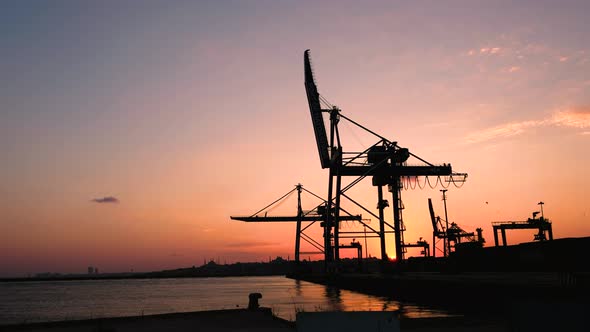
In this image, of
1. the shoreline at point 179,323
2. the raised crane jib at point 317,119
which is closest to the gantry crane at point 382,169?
the raised crane jib at point 317,119

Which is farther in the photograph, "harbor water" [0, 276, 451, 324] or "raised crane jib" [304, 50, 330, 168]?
"raised crane jib" [304, 50, 330, 168]

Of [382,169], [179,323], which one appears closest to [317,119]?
[382,169]

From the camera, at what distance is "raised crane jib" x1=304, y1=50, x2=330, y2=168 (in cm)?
6462

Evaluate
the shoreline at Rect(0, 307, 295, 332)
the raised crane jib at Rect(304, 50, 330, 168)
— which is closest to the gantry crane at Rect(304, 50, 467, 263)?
the raised crane jib at Rect(304, 50, 330, 168)

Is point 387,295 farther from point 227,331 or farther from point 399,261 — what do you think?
point 227,331

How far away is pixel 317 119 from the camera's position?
65.9 meters

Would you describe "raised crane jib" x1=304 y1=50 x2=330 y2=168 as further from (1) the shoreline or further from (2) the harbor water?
(1) the shoreline

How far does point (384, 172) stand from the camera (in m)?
57.2

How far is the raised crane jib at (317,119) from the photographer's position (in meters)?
64.6

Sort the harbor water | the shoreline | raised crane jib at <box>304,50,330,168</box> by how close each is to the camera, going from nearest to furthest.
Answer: the shoreline → the harbor water → raised crane jib at <box>304,50,330,168</box>

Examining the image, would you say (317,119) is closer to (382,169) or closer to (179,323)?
(382,169)

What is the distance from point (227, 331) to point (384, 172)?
43650 millimetres

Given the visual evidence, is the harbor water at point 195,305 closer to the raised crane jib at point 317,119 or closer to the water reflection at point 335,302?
the water reflection at point 335,302

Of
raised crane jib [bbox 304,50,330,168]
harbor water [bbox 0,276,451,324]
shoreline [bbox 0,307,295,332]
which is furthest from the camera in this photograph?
raised crane jib [bbox 304,50,330,168]
